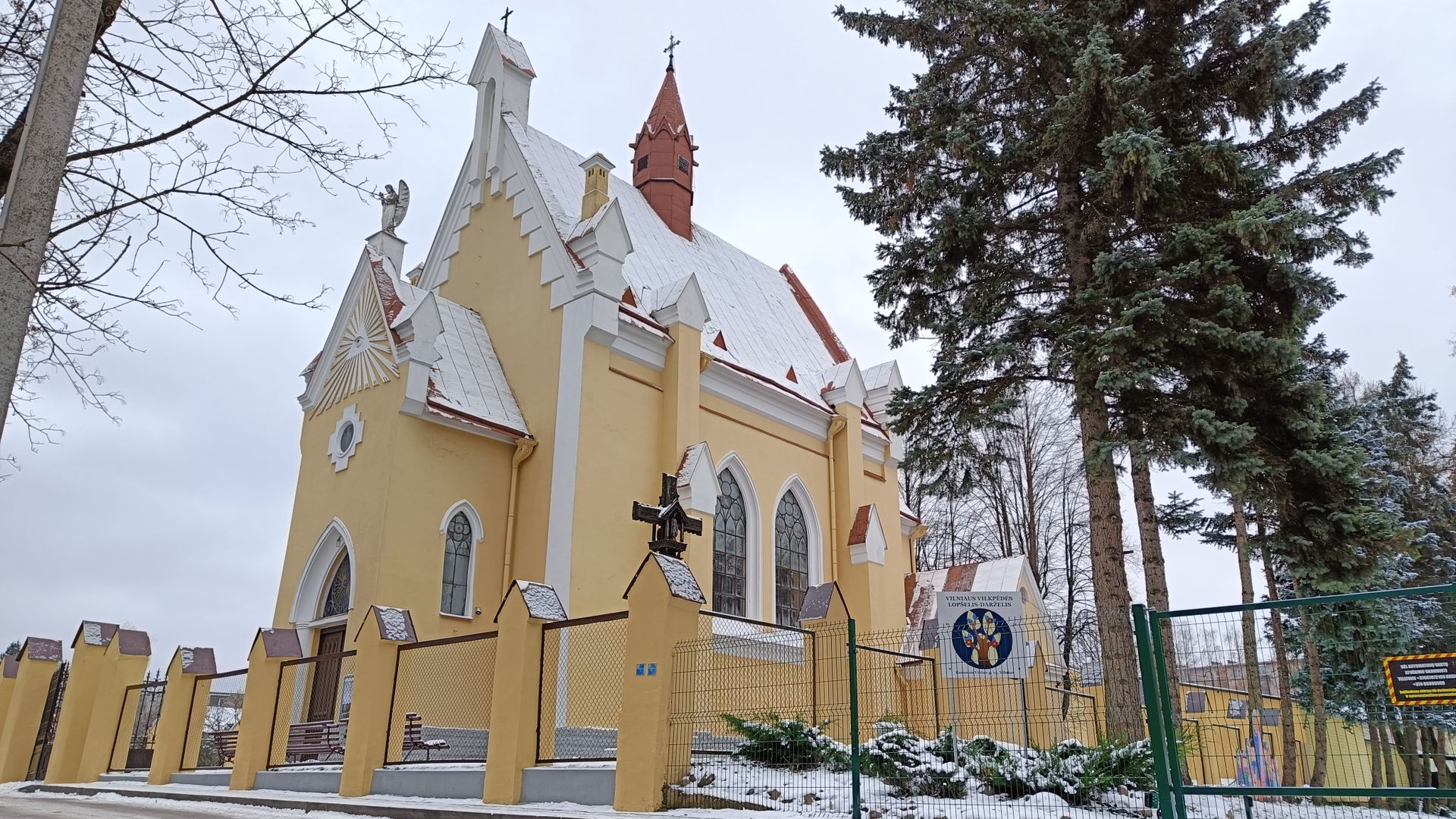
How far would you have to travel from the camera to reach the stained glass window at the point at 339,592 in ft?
47.7

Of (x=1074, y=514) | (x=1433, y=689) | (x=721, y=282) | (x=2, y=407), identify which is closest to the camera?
(x=2, y=407)

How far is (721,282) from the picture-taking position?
21.9m

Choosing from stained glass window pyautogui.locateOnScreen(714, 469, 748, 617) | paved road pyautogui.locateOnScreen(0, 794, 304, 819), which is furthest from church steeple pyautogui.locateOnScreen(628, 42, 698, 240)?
paved road pyautogui.locateOnScreen(0, 794, 304, 819)

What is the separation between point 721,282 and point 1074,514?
666 inches

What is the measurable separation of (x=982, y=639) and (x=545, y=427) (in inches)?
313

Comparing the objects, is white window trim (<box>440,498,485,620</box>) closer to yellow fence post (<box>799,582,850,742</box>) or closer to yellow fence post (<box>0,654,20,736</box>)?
yellow fence post (<box>799,582,850,742</box>)

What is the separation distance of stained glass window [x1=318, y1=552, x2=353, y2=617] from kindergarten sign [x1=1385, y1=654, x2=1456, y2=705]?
1282 cm

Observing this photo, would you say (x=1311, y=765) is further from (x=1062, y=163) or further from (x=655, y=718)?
(x=1062, y=163)

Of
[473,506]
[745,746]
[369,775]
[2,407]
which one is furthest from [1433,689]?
[473,506]

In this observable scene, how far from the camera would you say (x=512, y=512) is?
590 inches

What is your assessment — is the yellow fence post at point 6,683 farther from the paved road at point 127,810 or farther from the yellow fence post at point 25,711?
the paved road at point 127,810

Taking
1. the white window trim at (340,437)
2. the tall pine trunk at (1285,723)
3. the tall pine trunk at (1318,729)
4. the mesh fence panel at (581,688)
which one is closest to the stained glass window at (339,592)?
the white window trim at (340,437)

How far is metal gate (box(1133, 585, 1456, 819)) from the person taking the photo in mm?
5977

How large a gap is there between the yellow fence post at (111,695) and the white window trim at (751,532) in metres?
10.0
